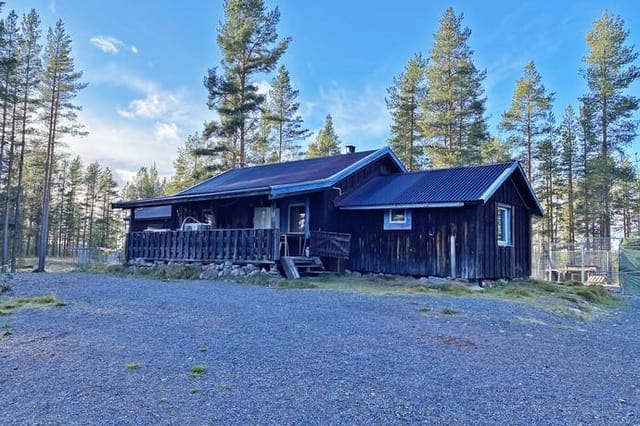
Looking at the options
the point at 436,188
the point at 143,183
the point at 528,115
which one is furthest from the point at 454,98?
the point at 143,183

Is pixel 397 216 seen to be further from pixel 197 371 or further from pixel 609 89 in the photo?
pixel 609 89

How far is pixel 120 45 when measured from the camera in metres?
17.8

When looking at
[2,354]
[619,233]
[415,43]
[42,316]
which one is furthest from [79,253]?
[619,233]

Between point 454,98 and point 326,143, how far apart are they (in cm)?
1277

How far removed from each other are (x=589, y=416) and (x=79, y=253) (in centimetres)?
3822

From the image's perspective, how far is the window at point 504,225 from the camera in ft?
49.0

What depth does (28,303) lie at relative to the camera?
8.38 meters

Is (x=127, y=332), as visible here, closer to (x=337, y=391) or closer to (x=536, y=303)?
(x=337, y=391)

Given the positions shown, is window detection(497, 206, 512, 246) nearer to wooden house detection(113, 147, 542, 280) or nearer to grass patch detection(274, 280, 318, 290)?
wooden house detection(113, 147, 542, 280)

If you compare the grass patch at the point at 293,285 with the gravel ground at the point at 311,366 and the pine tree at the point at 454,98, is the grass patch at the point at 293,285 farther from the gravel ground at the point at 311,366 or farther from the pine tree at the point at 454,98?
the pine tree at the point at 454,98

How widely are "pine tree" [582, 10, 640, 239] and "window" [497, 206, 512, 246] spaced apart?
15346 mm

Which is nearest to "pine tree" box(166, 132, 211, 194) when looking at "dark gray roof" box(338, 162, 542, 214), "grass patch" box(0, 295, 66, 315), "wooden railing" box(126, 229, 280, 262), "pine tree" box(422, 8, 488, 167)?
"pine tree" box(422, 8, 488, 167)

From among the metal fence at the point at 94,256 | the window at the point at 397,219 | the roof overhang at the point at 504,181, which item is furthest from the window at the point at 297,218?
the metal fence at the point at 94,256

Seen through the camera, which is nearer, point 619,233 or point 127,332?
point 127,332
